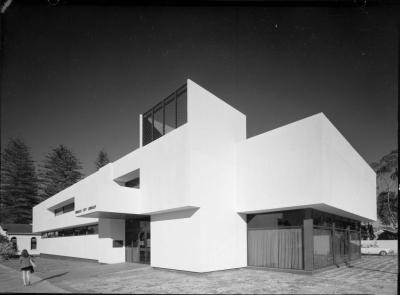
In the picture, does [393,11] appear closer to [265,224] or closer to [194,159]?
[194,159]

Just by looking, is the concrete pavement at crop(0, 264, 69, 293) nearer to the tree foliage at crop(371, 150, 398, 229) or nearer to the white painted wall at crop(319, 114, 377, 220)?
the white painted wall at crop(319, 114, 377, 220)

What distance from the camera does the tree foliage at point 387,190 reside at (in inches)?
1478

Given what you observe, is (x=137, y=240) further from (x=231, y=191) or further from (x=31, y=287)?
(x=31, y=287)

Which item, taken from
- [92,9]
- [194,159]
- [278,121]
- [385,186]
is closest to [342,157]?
[278,121]

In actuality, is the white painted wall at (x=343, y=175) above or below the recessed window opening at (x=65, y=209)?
above

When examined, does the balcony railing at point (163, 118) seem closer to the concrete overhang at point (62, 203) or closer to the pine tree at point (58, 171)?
the concrete overhang at point (62, 203)

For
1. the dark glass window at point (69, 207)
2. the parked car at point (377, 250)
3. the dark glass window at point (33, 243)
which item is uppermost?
the dark glass window at point (69, 207)

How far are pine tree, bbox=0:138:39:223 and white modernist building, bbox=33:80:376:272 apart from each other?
4284cm

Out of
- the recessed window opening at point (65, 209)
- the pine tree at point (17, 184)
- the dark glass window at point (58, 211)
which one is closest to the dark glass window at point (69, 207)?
the recessed window opening at point (65, 209)

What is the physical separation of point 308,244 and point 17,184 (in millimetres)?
54895

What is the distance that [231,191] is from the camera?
15297 mm

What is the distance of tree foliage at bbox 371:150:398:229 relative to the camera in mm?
37531

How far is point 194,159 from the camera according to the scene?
1363 cm

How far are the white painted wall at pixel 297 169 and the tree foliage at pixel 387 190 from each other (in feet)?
83.4
